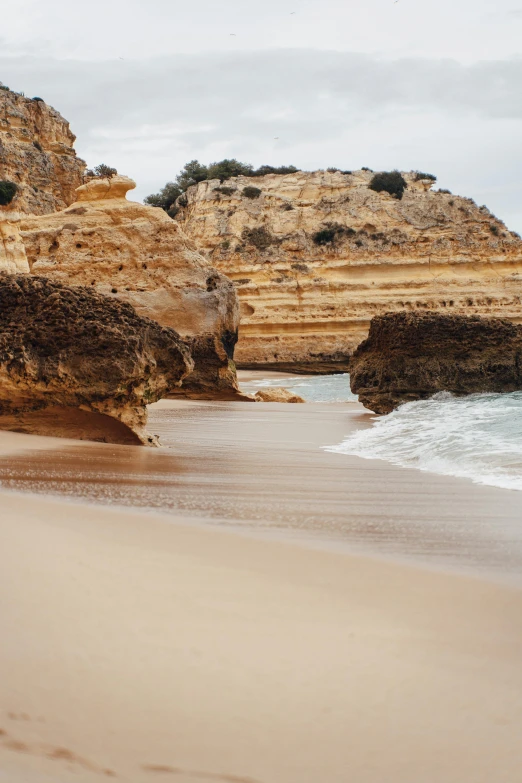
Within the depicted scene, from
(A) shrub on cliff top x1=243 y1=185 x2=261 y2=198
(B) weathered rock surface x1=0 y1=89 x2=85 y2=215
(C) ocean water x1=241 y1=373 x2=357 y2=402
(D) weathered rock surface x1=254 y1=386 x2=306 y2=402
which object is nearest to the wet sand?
(D) weathered rock surface x1=254 y1=386 x2=306 y2=402

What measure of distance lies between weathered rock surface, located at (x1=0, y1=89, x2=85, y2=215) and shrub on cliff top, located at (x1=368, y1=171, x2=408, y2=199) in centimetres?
1515

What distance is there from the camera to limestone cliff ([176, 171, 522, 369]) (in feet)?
116

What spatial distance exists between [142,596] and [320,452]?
468cm

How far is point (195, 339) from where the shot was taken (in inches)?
607

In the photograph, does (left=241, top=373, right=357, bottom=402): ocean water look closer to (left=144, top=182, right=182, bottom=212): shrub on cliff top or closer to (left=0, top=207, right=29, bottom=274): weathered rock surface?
(left=0, top=207, right=29, bottom=274): weathered rock surface

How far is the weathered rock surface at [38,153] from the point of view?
30.0 m

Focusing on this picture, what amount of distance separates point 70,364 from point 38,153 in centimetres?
3069

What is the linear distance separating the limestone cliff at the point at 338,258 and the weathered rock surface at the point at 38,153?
667 centimetres

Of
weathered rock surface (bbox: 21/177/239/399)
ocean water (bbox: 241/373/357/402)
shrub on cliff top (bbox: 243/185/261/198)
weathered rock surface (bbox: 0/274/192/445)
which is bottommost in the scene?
ocean water (bbox: 241/373/357/402)

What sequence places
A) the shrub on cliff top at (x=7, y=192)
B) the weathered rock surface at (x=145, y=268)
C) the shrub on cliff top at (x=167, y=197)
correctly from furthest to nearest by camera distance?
the shrub on cliff top at (x=167, y=197) < the shrub on cliff top at (x=7, y=192) < the weathered rock surface at (x=145, y=268)

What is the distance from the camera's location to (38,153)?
112 ft

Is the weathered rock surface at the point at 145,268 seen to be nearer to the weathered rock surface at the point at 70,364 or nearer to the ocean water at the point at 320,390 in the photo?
the ocean water at the point at 320,390

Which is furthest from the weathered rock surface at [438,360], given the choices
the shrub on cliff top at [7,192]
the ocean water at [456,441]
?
the shrub on cliff top at [7,192]

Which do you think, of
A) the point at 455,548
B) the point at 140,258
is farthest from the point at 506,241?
the point at 455,548
